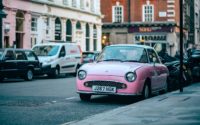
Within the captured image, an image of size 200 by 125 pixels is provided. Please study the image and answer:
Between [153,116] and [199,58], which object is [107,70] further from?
[199,58]

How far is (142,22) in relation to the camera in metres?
67.4

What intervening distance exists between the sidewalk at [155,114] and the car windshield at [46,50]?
17334 mm

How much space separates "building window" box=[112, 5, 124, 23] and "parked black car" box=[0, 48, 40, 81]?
41.6 m

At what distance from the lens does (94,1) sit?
58.5m

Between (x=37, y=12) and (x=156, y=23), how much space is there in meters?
25.7

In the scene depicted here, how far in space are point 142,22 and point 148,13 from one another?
1412 mm

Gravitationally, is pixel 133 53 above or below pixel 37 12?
below

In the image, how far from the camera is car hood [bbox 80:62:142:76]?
14.3 m

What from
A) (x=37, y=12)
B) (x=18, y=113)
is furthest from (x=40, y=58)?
(x=18, y=113)

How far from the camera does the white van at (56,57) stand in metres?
30.3

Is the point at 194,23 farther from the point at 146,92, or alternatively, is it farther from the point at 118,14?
the point at 146,92

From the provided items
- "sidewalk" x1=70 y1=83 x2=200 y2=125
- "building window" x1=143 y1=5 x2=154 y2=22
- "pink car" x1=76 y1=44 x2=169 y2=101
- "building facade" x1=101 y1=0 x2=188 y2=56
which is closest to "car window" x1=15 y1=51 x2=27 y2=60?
"pink car" x1=76 y1=44 x2=169 y2=101

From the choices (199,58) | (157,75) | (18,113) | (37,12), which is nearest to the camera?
(18,113)

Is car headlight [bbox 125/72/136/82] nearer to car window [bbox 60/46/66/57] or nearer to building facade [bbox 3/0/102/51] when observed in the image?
car window [bbox 60/46/66/57]
